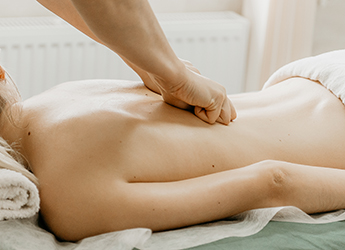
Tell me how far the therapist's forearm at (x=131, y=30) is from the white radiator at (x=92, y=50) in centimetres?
138

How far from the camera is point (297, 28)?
103 inches

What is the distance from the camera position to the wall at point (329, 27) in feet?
9.17

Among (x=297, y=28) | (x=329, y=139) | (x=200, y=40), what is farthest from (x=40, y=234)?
(x=297, y=28)

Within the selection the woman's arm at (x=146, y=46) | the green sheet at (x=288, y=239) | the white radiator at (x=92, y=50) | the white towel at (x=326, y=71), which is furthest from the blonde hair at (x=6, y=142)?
the white radiator at (x=92, y=50)

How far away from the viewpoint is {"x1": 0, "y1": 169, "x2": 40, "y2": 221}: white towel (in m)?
0.94

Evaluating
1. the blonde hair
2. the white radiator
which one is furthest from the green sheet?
the white radiator

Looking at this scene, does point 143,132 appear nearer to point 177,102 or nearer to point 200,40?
point 177,102

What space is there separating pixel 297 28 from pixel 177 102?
1.62 meters

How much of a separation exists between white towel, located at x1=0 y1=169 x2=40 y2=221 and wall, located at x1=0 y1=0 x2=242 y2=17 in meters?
1.65

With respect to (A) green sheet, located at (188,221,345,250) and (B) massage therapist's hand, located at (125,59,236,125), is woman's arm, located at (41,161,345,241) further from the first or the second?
(B) massage therapist's hand, located at (125,59,236,125)

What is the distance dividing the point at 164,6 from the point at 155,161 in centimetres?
178

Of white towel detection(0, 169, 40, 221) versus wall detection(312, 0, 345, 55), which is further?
wall detection(312, 0, 345, 55)

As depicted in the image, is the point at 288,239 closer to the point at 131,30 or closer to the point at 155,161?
the point at 155,161

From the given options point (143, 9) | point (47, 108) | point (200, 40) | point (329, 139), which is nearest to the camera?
point (143, 9)
